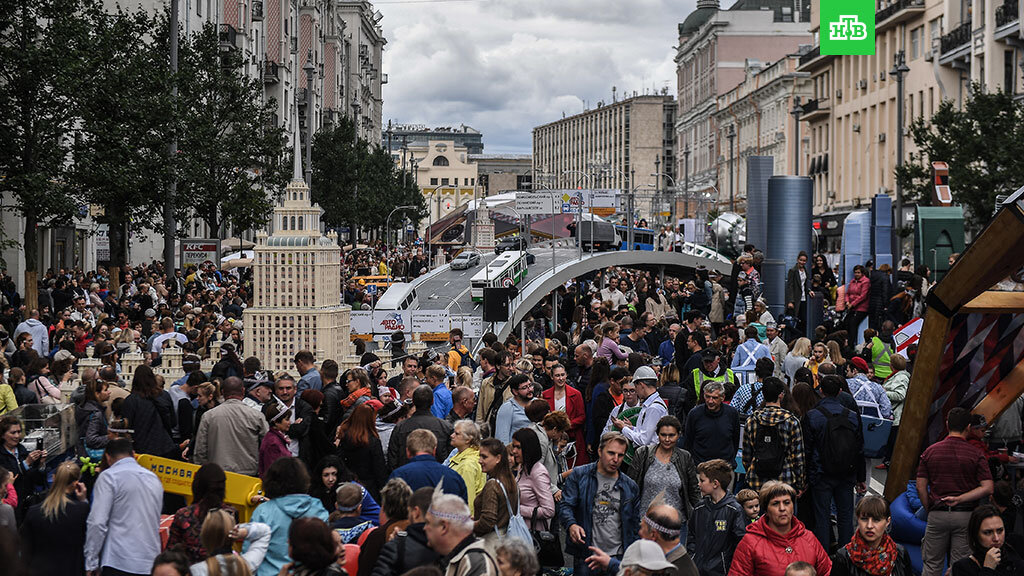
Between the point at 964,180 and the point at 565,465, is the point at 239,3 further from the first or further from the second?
the point at 565,465

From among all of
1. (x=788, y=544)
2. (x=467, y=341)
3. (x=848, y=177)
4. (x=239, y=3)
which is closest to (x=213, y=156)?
(x=467, y=341)

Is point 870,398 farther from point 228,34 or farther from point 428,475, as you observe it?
point 228,34

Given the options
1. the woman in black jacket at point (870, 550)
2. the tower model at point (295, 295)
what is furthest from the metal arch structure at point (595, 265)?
the woman in black jacket at point (870, 550)

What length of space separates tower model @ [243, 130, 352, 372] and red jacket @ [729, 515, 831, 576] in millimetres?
18237

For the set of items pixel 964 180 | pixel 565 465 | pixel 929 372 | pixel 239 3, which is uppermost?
pixel 239 3

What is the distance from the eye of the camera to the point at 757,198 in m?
32.8

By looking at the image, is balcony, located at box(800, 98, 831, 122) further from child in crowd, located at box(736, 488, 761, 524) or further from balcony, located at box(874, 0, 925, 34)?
child in crowd, located at box(736, 488, 761, 524)

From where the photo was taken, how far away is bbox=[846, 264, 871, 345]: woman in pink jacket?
22266mm

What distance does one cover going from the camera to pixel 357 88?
11056 cm

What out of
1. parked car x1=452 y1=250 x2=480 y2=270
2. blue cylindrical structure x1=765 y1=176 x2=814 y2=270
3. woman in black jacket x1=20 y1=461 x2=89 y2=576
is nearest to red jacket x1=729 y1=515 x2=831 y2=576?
woman in black jacket x1=20 y1=461 x2=89 y2=576

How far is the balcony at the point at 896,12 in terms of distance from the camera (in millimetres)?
63031

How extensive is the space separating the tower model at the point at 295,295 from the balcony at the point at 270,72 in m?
43.6

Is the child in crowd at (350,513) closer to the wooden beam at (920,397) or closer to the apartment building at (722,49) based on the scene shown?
the wooden beam at (920,397)

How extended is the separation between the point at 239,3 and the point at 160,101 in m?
35.0
